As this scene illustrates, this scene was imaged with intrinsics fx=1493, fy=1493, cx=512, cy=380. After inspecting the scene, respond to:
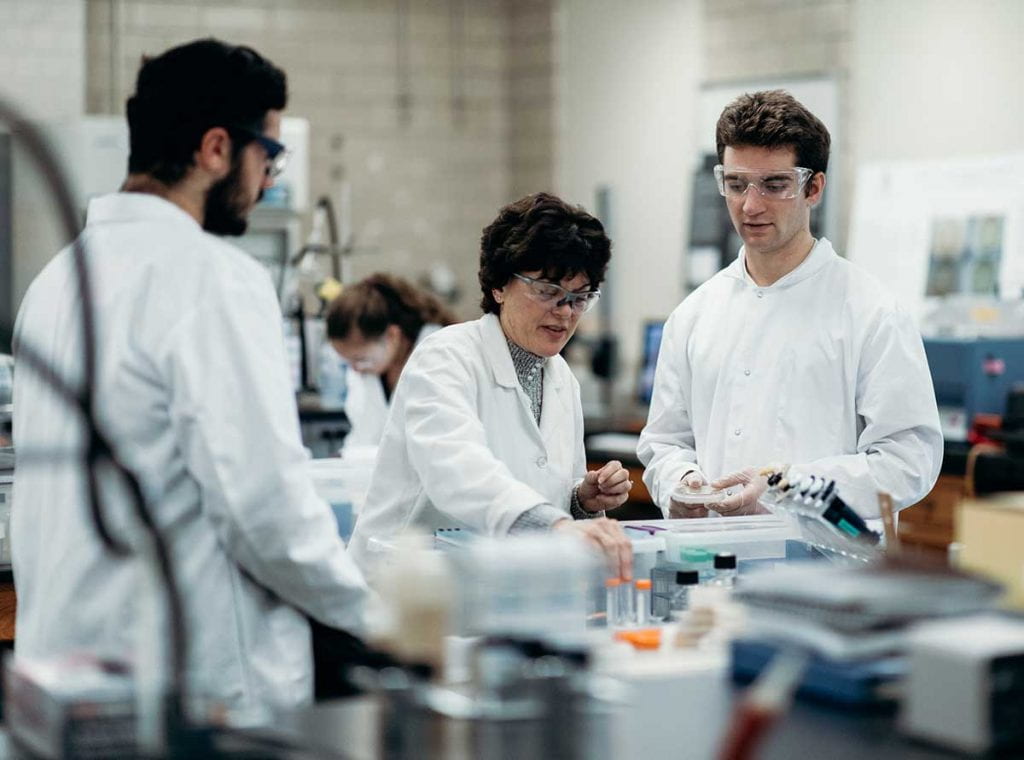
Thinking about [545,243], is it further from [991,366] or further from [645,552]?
[991,366]

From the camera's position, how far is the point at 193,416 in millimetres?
1860

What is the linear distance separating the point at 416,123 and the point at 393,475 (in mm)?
5739

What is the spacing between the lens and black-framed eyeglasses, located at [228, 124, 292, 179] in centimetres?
196

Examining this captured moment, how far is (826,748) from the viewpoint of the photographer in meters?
1.50

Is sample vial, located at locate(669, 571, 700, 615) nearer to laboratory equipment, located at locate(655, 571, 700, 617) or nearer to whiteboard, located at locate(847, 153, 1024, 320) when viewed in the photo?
laboratory equipment, located at locate(655, 571, 700, 617)

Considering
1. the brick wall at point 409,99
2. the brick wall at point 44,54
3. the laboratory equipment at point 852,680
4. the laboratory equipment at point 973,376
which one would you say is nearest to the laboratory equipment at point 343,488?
the laboratory equipment at point 852,680

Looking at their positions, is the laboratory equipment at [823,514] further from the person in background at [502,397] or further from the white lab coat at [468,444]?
the white lab coat at [468,444]

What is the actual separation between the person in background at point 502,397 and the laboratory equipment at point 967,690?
1.03 meters

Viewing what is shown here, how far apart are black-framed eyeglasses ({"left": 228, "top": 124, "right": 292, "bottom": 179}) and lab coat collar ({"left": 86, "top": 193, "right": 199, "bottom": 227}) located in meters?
0.13

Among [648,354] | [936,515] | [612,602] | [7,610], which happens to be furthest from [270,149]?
[648,354]

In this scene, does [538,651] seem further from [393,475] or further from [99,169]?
[99,169]

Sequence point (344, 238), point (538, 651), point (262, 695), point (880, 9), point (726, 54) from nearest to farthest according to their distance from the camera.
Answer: point (538, 651), point (262, 695), point (880, 9), point (726, 54), point (344, 238)

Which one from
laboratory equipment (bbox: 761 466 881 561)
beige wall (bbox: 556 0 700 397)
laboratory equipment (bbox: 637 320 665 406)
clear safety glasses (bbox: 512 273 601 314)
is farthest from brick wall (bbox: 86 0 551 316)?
laboratory equipment (bbox: 761 466 881 561)

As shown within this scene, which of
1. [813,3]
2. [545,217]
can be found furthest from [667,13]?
[545,217]
